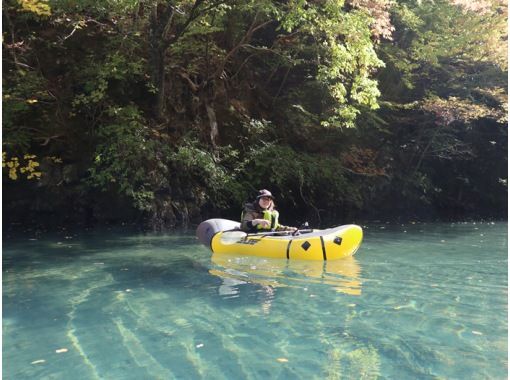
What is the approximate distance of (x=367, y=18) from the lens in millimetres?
11195

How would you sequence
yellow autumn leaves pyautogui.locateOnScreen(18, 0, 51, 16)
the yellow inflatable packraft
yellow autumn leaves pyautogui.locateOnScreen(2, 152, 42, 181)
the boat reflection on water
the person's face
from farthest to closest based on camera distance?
yellow autumn leaves pyautogui.locateOnScreen(2, 152, 42, 181) → the person's face → yellow autumn leaves pyautogui.locateOnScreen(18, 0, 51, 16) → the yellow inflatable packraft → the boat reflection on water

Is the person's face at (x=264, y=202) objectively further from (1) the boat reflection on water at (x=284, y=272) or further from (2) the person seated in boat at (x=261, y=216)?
(1) the boat reflection on water at (x=284, y=272)

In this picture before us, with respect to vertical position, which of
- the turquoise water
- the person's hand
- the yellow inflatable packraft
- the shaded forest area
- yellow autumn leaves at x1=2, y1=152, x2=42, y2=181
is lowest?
the turquoise water

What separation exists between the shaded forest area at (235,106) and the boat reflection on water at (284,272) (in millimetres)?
4906

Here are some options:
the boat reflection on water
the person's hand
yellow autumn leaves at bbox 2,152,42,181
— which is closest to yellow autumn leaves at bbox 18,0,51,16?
yellow autumn leaves at bbox 2,152,42,181

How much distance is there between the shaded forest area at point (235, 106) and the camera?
1234 centimetres

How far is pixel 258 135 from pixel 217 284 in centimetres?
907

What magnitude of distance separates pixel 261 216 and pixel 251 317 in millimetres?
4579

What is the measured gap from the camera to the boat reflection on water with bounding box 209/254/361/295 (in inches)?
261

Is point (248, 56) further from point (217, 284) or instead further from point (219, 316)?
point (219, 316)

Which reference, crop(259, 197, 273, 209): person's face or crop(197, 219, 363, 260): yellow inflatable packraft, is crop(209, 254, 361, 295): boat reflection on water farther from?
crop(259, 197, 273, 209): person's face

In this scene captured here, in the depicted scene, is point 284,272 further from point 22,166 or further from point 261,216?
point 22,166


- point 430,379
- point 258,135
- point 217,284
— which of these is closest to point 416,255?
point 217,284

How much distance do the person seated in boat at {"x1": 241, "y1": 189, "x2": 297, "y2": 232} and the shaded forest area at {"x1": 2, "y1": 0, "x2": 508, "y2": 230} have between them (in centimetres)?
386
